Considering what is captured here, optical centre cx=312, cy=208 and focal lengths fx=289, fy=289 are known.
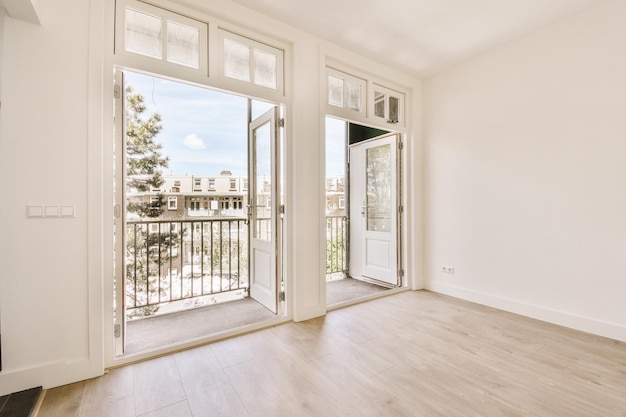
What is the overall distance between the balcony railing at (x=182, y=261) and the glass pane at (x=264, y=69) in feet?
5.04

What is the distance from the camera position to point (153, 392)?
1.80 m

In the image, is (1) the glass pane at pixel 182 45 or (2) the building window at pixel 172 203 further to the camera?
(2) the building window at pixel 172 203

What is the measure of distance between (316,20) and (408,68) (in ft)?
5.04

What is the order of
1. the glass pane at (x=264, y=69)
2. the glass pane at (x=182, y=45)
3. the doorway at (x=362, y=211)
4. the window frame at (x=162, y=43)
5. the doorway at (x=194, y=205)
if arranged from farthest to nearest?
the doorway at (x=362, y=211)
the doorway at (x=194, y=205)
the glass pane at (x=264, y=69)
the glass pane at (x=182, y=45)
the window frame at (x=162, y=43)

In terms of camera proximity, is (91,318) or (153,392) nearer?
(153,392)

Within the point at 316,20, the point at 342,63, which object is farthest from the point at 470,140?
the point at 316,20

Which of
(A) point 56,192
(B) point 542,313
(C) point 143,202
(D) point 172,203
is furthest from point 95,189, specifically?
(B) point 542,313

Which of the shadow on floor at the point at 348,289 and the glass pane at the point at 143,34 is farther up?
the glass pane at the point at 143,34

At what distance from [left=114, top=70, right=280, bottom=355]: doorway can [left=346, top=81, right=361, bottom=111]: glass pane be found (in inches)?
38.5

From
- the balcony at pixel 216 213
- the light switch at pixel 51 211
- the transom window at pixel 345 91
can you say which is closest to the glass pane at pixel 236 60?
the transom window at pixel 345 91

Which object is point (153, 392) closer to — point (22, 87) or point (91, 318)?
point (91, 318)

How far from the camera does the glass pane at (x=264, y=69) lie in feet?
9.09

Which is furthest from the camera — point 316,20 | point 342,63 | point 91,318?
point 342,63

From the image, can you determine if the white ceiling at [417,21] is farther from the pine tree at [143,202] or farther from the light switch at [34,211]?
the light switch at [34,211]
